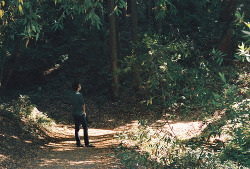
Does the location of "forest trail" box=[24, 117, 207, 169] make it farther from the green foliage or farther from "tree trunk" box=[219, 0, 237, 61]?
"tree trunk" box=[219, 0, 237, 61]

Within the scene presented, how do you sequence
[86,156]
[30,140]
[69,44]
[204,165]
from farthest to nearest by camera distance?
[69,44] → [30,140] → [86,156] → [204,165]

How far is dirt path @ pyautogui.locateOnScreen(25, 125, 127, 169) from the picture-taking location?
20.5 ft

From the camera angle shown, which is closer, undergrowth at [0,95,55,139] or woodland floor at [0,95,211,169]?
woodland floor at [0,95,211,169]

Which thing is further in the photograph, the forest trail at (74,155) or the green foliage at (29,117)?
the green foliage at (29,117)

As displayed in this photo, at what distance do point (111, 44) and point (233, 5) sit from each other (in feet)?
25.6

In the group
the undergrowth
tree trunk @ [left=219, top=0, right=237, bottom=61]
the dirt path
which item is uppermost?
tree trunk @ [left=219, top=0, right=237, bottom=61]

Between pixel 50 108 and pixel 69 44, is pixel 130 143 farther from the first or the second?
pixel 69 44

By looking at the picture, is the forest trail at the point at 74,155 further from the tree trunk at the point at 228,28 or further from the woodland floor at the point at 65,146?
the tree trunk at the point at 228,28

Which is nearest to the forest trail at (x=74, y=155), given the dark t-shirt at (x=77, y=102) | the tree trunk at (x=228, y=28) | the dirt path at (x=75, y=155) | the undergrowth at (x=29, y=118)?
the dirt path at (x=75, y=155)

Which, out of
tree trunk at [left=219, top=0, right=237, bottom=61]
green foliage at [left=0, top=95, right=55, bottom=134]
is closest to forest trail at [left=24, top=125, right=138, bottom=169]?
green foliage at [left=0, top=95, right=55, bottom=134]

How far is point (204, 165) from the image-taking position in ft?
17.4

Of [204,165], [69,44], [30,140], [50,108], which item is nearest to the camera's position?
[204,165]

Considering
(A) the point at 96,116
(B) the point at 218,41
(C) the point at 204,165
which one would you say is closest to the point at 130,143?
(C) the point at 204,165

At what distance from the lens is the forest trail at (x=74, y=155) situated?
6.26 m
